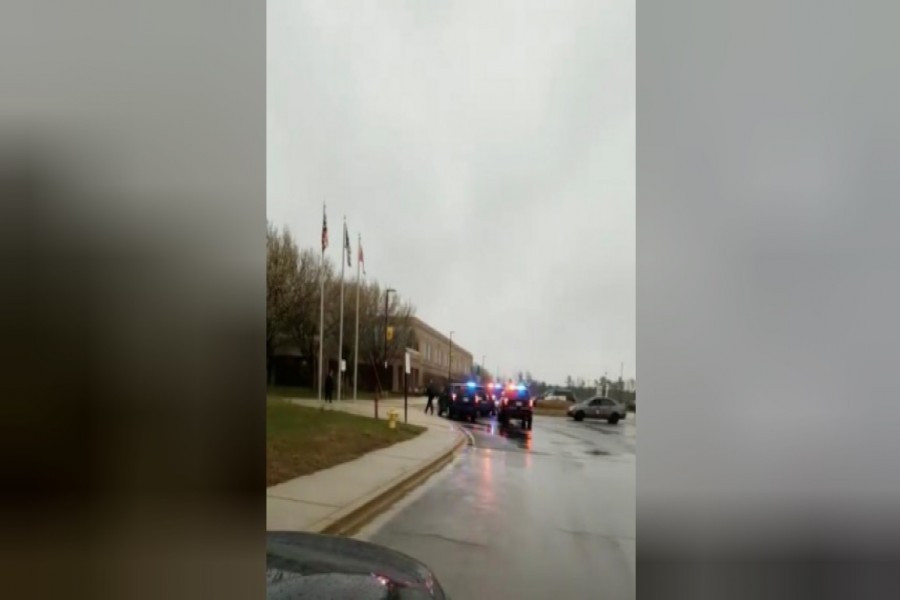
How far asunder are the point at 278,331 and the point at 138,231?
15.6 inches

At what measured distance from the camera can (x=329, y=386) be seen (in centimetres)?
142

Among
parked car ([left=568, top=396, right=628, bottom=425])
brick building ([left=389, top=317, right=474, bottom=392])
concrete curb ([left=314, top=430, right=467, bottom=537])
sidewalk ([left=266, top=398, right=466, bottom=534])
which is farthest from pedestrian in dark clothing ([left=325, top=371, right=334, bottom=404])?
parked car ([left=568, top=396, right=628, bottom=425])

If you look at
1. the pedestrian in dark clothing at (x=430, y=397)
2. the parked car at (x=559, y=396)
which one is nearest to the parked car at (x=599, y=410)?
the parked car at (x=559, y=396)

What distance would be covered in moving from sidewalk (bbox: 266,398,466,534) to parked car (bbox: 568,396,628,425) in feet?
Result: 0.99

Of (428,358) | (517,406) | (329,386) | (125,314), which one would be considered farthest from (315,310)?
(517,406)

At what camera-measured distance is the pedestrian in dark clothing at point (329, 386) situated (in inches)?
55.6

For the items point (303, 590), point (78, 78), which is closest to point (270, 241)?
point (78, 78)

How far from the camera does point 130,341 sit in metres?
1.12

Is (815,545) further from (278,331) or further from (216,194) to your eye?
(216,194)

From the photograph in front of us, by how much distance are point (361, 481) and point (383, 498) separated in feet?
0.24

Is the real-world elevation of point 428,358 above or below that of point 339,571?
above

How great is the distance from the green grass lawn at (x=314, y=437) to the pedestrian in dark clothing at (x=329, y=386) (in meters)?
0.04

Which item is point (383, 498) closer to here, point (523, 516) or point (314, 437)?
point (314, 437)

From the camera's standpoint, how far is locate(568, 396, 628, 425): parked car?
1.17 metres
